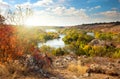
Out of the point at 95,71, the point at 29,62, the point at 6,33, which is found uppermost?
the point at 6,33

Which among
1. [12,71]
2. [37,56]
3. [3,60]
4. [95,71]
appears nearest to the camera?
[12,71]

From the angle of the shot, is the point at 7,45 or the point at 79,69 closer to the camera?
the point at 7,45

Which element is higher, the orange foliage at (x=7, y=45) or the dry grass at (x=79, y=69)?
the orange foliage at (x=7, y=45)

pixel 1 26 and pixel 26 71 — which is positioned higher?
pixel 1 26

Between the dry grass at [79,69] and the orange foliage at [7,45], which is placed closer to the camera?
the orange foliage at [7,45]

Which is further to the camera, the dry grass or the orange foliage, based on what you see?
the dry grass

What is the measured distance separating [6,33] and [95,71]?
527 cm

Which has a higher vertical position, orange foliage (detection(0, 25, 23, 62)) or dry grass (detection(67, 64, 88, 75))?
orange foliage (detection(0, 25, 23, 62))

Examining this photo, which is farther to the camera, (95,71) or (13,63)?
(95,71)

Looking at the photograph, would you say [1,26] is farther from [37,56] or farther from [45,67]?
[45,67]

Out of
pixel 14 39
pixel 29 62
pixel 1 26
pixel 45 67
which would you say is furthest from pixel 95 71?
pixel 1 26

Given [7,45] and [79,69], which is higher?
[7,45]

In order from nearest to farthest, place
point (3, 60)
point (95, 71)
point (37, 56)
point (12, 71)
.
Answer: point (12, 71)
point (3, 60)
point (37, 56)
point (95, 71)

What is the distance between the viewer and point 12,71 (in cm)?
946
